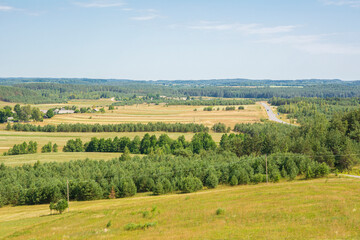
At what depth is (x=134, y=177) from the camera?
61000mm

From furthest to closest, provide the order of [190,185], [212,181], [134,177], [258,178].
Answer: [134,177], [212,181], [258,178], [190,185]

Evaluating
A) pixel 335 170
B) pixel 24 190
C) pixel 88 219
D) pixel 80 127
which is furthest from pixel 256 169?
pixel 80 127

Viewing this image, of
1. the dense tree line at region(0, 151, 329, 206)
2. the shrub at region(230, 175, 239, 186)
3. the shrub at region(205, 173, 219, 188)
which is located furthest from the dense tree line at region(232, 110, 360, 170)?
the shrub at region(205, 173, 219, 188)

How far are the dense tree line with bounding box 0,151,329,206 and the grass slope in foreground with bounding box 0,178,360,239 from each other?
47.0ft

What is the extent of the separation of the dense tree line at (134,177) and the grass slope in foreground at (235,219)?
1434 cm

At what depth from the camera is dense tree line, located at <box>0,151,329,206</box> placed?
5512 cm

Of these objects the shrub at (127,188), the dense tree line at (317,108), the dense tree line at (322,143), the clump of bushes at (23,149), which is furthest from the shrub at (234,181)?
the dense tree line at (317,108)

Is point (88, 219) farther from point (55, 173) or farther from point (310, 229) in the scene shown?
point (55, 173)

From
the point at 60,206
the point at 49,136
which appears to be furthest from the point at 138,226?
the point at 49,136

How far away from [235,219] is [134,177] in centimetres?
3429

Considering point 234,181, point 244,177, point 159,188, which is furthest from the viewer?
point 244,177

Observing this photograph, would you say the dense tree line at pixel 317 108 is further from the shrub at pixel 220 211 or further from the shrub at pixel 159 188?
the shrub at pixel 220 211

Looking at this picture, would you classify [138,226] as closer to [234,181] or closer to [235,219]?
[235,219]

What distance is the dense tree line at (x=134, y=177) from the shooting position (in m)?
55.1
